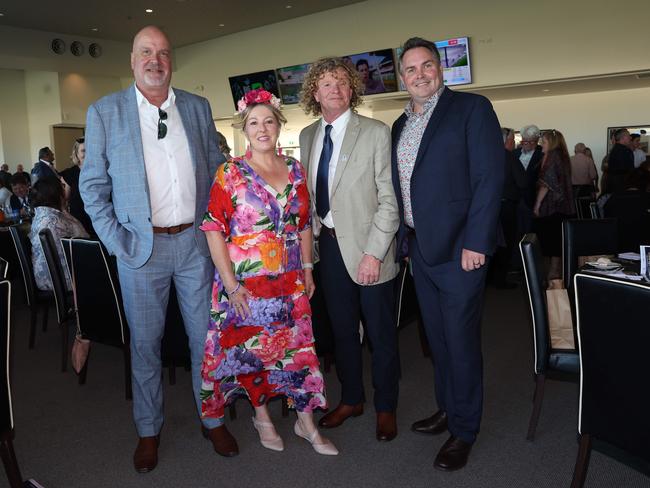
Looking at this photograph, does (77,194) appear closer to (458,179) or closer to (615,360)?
(458,179)

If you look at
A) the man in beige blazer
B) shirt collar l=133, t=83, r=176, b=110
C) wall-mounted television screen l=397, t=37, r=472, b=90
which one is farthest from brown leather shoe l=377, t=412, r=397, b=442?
wall-mounted television screen l=397, t=37, r=472, b=90

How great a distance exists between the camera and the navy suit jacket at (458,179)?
2057 millimetres

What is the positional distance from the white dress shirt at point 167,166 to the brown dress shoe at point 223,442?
92cm

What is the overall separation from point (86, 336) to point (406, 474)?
1943 mm

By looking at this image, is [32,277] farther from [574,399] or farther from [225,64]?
[225,64]

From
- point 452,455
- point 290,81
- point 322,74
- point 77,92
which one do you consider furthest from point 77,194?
point 77,92

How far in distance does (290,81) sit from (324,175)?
8.22 meters

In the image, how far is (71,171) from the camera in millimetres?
4484

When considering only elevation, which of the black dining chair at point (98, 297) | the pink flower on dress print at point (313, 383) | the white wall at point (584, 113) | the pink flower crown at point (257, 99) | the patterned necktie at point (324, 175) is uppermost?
the white wall at point (584, 113)

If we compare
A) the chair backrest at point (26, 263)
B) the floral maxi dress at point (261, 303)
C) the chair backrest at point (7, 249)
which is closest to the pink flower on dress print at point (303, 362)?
the floral maxi dress at point (261, 303)

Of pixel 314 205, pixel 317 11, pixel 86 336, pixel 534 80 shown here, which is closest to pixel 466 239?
pixel 314 205

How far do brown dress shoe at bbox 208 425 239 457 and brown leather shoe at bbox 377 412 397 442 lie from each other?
623mm

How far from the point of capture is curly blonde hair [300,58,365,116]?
7.64 feet

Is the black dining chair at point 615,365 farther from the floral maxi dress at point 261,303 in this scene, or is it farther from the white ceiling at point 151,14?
the white ceiling at point 151,14
